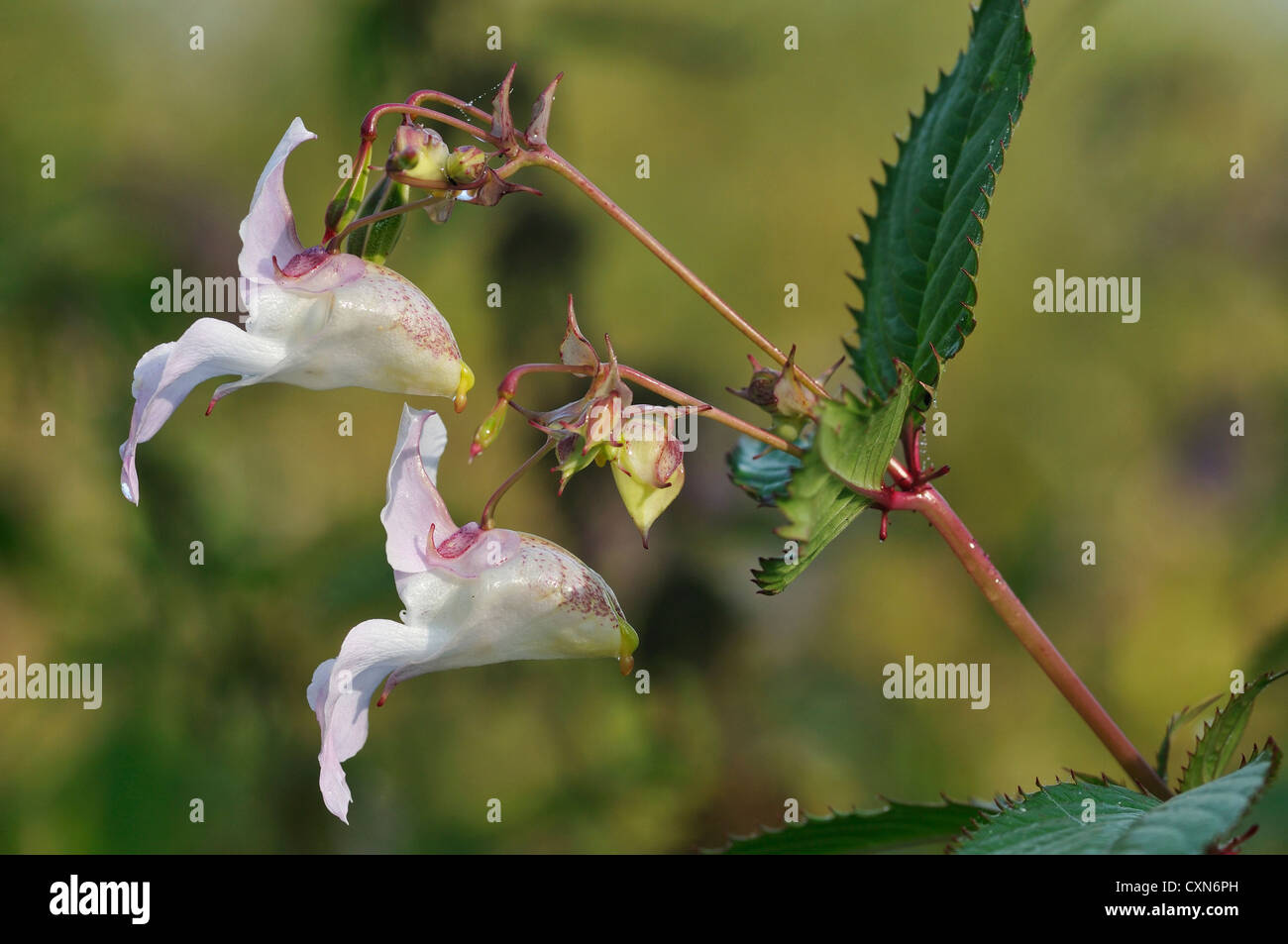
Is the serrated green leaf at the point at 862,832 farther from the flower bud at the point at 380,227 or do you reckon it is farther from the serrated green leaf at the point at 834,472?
the flower bud at the point at 380,227

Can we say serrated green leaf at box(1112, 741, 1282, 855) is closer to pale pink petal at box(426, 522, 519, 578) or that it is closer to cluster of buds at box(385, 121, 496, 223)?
pale pink petal at box(426, 522, 519, 578)

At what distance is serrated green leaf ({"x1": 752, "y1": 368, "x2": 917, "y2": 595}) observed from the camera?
569 mm

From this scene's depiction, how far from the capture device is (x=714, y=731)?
1430 mm

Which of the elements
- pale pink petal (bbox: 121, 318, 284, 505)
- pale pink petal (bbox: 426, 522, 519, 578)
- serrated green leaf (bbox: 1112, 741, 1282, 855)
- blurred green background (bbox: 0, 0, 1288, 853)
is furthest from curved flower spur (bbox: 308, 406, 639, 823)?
blurred green background (bbox: 0, 0, 1288, 853)

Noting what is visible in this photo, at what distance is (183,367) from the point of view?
58cm

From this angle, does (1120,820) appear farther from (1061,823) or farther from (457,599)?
(457,599)

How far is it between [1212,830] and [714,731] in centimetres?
97

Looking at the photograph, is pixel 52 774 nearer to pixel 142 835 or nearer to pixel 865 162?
pixel 142 835

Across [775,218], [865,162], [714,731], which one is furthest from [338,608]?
[865,162]

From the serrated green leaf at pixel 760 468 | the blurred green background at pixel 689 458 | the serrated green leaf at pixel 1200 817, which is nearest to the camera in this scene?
the serrated green leaf at pixel 1200 817

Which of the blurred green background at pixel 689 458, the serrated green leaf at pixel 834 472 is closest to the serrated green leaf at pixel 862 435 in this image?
the serrated green leaf at pixel 834 472

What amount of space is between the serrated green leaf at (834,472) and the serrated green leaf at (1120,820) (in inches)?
7.5

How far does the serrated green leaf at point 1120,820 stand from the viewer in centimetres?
50

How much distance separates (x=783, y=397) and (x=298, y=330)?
0.97ft
